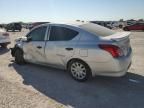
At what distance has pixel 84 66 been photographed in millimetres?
5867

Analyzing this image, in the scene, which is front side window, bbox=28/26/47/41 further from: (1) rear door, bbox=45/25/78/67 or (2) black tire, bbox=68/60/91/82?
(2) black tire, bbox=68/60/91/82

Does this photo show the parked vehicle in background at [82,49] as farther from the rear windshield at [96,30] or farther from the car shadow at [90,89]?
the car shadow at [90,89]

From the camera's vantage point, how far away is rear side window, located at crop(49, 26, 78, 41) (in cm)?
621

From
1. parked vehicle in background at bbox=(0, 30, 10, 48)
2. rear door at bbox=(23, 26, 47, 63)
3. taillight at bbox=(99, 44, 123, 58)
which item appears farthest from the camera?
parked vehicle in background at bbox=(0, 30, 10, 48)

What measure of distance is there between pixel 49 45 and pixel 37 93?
1.93m

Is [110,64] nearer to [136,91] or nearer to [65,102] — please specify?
[136,91]

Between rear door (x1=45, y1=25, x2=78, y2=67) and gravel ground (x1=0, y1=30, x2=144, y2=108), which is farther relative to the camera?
rear door (x1=45, y1=25, x2=78, y2=67)

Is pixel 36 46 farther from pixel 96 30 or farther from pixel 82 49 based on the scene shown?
pixel 96 30

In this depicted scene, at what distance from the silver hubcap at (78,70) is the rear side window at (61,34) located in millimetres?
784

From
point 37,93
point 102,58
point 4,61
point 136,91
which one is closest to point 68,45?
point 102,58

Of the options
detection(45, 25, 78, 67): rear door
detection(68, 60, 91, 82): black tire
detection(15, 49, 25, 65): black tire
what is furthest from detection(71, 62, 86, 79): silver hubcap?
detection(15, 49, 25, 65): black tire

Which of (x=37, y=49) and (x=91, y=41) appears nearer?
(x=91, y=41)

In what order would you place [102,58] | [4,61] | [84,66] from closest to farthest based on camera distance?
[102,58], [84,66], [4,61]

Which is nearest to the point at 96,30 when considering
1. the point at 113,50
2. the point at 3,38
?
the point at 113,50
